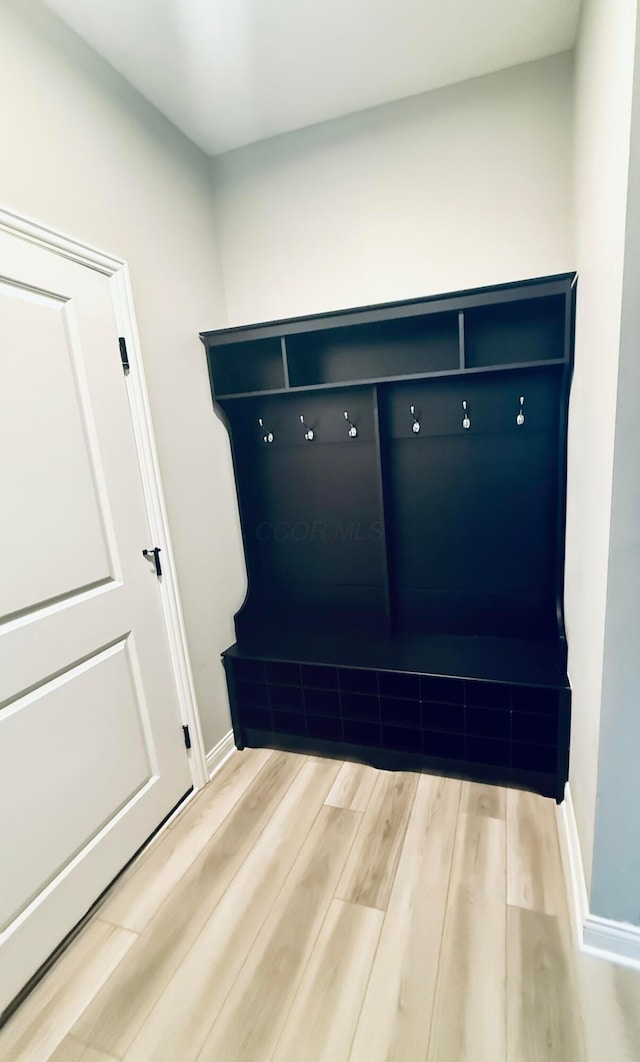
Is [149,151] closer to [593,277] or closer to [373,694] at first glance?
[593,277]

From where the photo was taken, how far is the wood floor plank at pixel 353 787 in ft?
5.91

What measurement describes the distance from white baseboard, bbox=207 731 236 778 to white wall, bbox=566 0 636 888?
1.46 m

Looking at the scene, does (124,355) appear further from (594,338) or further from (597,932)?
(597,932)

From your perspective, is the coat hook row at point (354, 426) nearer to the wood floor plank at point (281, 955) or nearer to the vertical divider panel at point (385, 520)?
the vertical divider panel at point (385, 520)

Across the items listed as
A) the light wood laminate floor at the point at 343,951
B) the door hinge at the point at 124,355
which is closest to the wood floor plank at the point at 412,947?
the light wood laminate floor at the point at 343,951

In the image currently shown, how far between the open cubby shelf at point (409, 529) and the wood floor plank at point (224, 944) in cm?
42

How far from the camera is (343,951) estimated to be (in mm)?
1271

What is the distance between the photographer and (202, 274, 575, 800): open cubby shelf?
5.80 ft

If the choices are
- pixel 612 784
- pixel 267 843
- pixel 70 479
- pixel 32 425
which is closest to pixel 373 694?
pixel 267 843

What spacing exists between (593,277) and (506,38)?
1072 millimetres

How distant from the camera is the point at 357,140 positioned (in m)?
1.89

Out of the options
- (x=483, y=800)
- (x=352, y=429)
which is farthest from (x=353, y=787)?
(x=352, y=429)

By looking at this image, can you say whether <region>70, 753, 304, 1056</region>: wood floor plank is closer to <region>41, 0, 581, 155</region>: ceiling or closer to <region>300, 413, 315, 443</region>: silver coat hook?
<region>300, 413, 315, 443</region>: silver coat hook

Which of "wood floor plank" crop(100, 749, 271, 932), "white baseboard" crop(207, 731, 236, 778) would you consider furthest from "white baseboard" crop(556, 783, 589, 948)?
"white baseboard" crop(207, 731, 236, 778)
